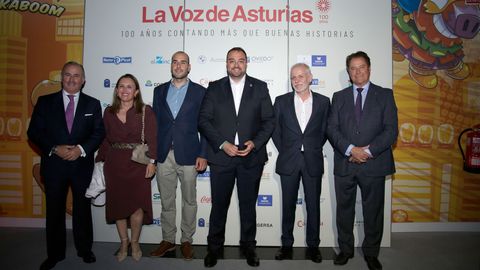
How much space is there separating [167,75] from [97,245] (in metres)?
2.19

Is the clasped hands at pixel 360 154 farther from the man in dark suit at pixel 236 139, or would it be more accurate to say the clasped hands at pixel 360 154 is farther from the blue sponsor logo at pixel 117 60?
the blue sponsor logo at pixel 117 60

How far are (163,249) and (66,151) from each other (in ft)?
4.57

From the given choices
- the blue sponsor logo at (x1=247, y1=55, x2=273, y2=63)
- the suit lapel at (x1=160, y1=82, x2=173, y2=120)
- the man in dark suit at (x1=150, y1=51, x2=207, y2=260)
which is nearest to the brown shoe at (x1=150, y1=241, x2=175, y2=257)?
the man in dark suit at (x1=150, y1=51, x2=207, y2=260)

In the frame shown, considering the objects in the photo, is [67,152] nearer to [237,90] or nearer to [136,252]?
[136,252]

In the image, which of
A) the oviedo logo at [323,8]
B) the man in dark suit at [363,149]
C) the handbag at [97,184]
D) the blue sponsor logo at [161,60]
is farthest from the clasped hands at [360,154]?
the handbag at [97,184]

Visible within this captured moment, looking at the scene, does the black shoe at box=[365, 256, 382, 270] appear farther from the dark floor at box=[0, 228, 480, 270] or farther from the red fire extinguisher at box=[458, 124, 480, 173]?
the red fire extinguisher at box=[458, 124, 480, 173]

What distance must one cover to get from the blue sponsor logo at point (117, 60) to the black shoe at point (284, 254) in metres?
2.84

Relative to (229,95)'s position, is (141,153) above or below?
below

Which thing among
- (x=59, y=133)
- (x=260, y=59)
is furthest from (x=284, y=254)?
(x=59, y=133)

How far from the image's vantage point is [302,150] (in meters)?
3.01

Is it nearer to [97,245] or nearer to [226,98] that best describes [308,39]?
[226,98]

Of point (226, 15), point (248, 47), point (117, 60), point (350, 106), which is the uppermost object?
point (226, 15)

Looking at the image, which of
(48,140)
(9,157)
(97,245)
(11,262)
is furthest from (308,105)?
(9,157)

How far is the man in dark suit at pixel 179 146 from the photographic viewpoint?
304 cm
